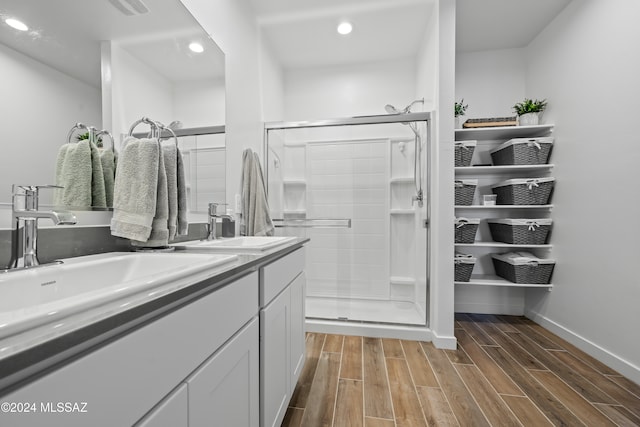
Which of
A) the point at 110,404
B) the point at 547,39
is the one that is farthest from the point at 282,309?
the point at 547,39

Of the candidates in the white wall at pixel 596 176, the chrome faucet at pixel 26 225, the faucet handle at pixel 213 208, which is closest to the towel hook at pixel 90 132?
the chrome faucet at pixel 26 225

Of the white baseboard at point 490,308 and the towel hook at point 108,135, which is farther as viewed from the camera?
the white baseboard at point 490,308

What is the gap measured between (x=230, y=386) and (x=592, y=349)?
242 cm

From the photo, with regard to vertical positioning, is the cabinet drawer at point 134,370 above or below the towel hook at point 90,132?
below

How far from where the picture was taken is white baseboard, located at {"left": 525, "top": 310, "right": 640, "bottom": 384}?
5.48 ft

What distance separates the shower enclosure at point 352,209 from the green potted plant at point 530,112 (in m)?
0.94

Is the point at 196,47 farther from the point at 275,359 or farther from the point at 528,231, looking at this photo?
the point at 528,231

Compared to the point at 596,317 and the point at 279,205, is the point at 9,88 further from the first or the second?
the point at 596,317

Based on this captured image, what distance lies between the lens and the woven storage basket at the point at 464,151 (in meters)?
2.46

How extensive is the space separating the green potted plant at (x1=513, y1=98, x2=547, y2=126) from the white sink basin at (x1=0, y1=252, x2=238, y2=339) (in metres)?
2.73

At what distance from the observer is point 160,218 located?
1052 mm

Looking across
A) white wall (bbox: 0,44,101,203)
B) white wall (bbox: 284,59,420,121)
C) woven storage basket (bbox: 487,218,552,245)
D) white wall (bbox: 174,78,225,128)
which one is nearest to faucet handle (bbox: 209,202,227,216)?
white wall (bbox: 174,78,225,128)

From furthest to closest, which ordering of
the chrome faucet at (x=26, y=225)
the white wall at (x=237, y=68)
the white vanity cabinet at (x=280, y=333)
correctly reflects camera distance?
the white wall at (x=237, y=68), the white vanity cabinet at (x=280, y=333), the chrome faucet at (x=26, y=225)

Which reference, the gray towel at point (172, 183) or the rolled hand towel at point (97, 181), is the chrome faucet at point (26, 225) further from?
the gray towel at point (172, 183)
